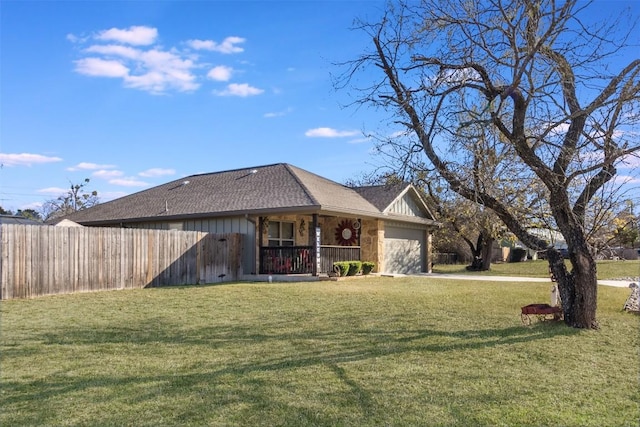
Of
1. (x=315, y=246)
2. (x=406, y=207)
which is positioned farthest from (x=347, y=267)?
(x=406, y=207)

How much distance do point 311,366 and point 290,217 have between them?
535 inches

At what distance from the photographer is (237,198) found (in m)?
18.0

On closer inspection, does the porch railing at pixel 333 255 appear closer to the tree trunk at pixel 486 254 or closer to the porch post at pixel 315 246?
the porch post at pixel 315 246

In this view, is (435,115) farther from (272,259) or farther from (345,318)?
(272,259)

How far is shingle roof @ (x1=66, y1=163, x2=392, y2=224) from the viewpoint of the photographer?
16344mm

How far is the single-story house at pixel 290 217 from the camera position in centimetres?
1653

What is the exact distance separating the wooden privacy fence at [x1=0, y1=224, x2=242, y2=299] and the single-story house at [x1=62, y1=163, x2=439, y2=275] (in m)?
1.37

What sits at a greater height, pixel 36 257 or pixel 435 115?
pixel 435 115

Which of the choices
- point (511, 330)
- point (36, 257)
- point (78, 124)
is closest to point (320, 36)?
point (511, 330)

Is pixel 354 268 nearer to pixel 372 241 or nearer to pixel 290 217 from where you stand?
pixel 372 241

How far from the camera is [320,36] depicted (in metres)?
9.54

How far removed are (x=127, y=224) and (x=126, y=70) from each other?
8.85 metres

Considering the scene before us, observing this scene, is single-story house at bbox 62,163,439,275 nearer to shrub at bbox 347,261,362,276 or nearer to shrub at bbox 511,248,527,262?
shrub at bbox 347,261,362,276

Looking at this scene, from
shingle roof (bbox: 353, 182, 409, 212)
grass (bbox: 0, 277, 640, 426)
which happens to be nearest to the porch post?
shingle roof (bbox: 353, 182, 409, 212)
